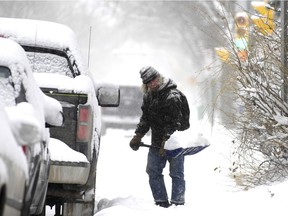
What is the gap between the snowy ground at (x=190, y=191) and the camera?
9062 mm

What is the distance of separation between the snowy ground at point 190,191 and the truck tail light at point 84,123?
48.7 inches

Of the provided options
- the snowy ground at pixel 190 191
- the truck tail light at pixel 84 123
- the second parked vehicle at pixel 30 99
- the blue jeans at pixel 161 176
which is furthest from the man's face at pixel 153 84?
the second parked vehicle at pixel 30 99

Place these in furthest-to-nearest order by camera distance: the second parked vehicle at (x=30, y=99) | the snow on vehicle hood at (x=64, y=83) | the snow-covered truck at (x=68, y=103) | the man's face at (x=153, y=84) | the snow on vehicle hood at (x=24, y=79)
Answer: the man's face at (x=153, y=84), the snow on vehicle hood at (x=64, y=83), the snow-covered truck at (x=68, y=103), the snow on vehicle hood at (x=24, y=79), the second parked vehicle at (x=30, y=99)

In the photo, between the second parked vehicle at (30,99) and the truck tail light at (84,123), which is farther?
the truck tail light at (84,123)

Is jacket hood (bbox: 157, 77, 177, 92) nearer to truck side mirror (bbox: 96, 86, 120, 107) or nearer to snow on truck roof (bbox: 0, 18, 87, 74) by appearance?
truck side mirror (bbox: 96, 86, 120, 107)

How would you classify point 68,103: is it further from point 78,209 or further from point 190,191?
point 190,191

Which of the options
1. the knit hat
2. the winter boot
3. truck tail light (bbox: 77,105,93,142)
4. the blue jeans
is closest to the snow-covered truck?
→ truck tail light (bbox: 77,105,93,142)

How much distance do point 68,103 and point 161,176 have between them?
2595mm

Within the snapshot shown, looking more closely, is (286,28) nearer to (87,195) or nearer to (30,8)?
(87,195)

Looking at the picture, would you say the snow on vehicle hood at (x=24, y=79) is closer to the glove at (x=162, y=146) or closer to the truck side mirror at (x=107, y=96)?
the truck side mirror at (x=107, y=96)

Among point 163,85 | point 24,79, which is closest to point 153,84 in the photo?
point 163,85

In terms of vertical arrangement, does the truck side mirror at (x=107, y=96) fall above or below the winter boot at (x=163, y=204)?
above

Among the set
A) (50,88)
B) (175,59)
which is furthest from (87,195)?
(175,59)

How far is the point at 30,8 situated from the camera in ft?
161
